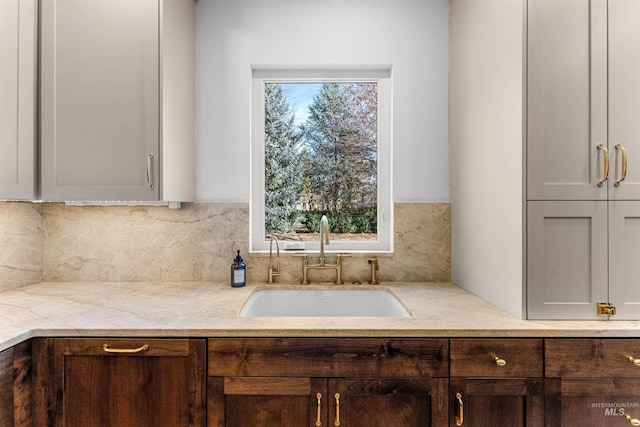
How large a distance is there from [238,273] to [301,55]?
128cm

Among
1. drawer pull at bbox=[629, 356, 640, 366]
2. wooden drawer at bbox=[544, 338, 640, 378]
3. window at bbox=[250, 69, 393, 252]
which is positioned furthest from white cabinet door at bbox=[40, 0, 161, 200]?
drawer pull at bbox=[629, 356, 640, 366]

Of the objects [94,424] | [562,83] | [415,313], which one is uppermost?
[562,83]

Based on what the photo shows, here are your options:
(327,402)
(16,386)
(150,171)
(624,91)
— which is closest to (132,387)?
(16,386)

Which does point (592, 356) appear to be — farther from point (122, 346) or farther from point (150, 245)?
point (150, 245)

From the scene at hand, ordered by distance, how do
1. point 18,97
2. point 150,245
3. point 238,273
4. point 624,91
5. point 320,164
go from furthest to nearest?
point 320,164 < point 150,245 < point 238,273 < point 18,97 < point 624,91

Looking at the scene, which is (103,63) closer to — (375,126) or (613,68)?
(375,126)

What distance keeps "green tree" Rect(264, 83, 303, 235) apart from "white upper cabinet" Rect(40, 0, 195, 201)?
0.69 m

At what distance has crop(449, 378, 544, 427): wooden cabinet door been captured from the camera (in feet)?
4.18

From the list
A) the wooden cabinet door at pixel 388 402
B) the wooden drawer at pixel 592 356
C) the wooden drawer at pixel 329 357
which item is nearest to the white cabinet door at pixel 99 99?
the wooden drawer at pixel 329 357

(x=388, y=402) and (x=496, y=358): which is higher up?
(x=496, y=358)

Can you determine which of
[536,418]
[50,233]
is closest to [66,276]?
[50,233]

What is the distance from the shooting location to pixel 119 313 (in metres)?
1.44

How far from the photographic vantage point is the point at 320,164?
215 cm

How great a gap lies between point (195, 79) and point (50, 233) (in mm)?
1204
